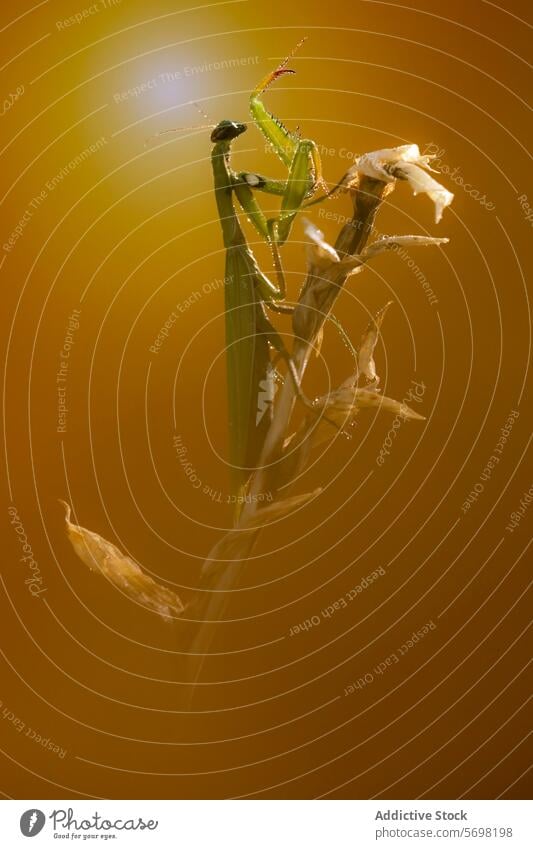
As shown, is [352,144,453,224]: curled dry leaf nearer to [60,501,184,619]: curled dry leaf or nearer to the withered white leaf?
the withered white leaf

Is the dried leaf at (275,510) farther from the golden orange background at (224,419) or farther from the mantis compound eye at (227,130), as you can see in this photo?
the mantis compound eye at (227,130)

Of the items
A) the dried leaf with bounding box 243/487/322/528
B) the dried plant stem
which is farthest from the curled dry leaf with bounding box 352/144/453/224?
the dried leaf with bounding box 243/487/322/528

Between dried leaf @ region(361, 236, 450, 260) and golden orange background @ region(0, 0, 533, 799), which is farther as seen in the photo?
golden orange background @ region(0, 0, 533, 799)

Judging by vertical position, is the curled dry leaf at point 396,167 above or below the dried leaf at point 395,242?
above

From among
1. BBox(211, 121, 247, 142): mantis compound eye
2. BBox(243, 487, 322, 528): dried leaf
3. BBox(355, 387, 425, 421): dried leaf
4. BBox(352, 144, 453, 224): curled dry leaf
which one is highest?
BBox(211, 121, 247, 142): mantis compound eye

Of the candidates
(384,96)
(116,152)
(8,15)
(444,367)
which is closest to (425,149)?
(384,96)

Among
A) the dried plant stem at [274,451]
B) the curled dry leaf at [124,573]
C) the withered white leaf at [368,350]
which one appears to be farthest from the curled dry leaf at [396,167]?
the curled dry leaf at [124,573]

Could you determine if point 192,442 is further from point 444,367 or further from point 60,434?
point 444,367

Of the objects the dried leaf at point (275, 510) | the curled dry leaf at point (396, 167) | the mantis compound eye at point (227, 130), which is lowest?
the dried leaf at point (275, 510)
